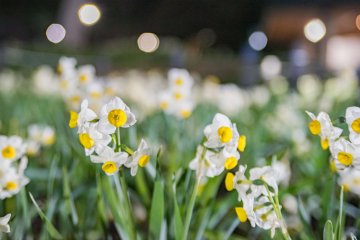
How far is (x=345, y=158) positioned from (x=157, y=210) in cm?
36

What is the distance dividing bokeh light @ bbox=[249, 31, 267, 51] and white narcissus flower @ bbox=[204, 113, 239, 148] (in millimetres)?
18737

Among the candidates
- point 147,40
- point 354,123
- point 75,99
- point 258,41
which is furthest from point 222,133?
point 258,41

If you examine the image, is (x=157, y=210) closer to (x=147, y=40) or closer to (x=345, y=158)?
(x=345, y=158)

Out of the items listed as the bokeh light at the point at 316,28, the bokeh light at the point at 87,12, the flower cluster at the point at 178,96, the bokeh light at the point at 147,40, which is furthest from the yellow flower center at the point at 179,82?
the bokeh light at the point at 147,40

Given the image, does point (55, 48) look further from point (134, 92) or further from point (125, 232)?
point (125, 232)

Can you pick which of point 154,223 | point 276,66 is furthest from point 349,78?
point 276,66

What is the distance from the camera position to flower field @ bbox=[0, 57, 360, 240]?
0.81m

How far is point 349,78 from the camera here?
313cm

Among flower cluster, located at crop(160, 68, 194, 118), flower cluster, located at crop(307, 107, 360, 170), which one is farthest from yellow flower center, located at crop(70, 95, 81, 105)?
flower cluster, located at crop(307, 107, 360, 170)

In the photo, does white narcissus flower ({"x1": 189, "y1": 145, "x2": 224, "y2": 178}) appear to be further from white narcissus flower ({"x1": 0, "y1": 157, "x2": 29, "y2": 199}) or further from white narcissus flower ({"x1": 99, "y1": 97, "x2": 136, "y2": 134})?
white narcissus flower ({"x1": 0, "y1": 157, "x2": 29, "y2": 199})

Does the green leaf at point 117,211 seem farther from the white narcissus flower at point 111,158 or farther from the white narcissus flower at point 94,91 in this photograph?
the white narcissus flower at point 94,91

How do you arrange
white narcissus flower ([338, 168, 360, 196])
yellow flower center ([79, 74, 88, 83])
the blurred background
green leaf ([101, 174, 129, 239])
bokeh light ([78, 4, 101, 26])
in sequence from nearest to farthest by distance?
1. green leaf ([101, 174, 129, 239])
2. white narcissus flower ([338, 168, 360, 196])
3. yellow flower center ([79, 74, 88, 83])
4. bokeh light ([78, 4, 101, 26])
5. the blurred background

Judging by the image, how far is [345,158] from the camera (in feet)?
2.68

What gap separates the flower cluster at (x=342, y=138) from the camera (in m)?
0.81
